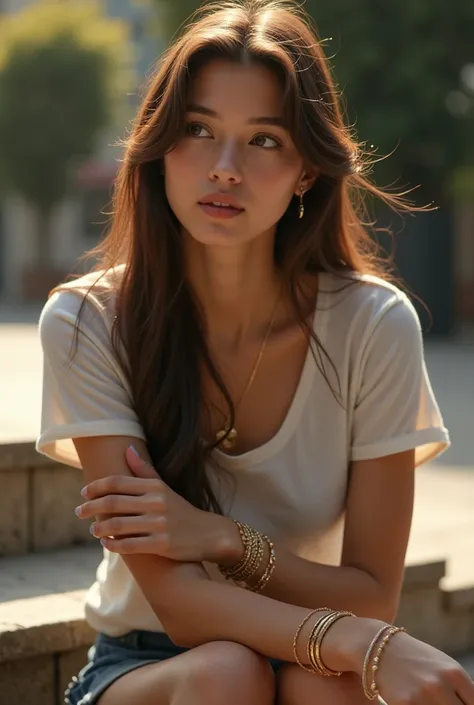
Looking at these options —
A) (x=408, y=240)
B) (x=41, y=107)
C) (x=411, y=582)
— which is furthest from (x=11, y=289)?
(x=411, y=582)

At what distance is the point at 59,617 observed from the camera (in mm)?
2600

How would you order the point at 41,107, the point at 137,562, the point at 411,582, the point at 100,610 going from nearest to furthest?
the point at 137,562, the point at 100,610, the point at 411,582, the point at 41,107

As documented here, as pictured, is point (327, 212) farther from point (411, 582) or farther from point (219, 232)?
point (411, 582)

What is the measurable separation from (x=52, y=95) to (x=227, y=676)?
2467 centimetres

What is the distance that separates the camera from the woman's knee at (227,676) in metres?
1.96

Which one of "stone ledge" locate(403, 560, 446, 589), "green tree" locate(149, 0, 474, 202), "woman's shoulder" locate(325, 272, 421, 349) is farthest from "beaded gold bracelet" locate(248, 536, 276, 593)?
"green tree" locate(149, 0, 474, 202)

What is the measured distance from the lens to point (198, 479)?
2262 millimetres

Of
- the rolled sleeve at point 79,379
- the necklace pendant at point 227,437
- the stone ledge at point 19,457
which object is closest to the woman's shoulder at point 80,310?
the rolled sleeve at point 79,379

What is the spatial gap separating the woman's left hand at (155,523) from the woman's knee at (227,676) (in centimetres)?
17

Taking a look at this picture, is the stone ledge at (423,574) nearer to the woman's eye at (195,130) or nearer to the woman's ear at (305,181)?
the woman's ear at (305,181)

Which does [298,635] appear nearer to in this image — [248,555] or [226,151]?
[248,555]

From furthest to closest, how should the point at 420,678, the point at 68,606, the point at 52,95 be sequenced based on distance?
the point at 52,95 < the point at 68,606 < the point at 420,678

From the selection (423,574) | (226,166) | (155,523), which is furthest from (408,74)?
(155,523)

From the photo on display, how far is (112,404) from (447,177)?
44.3 feet
